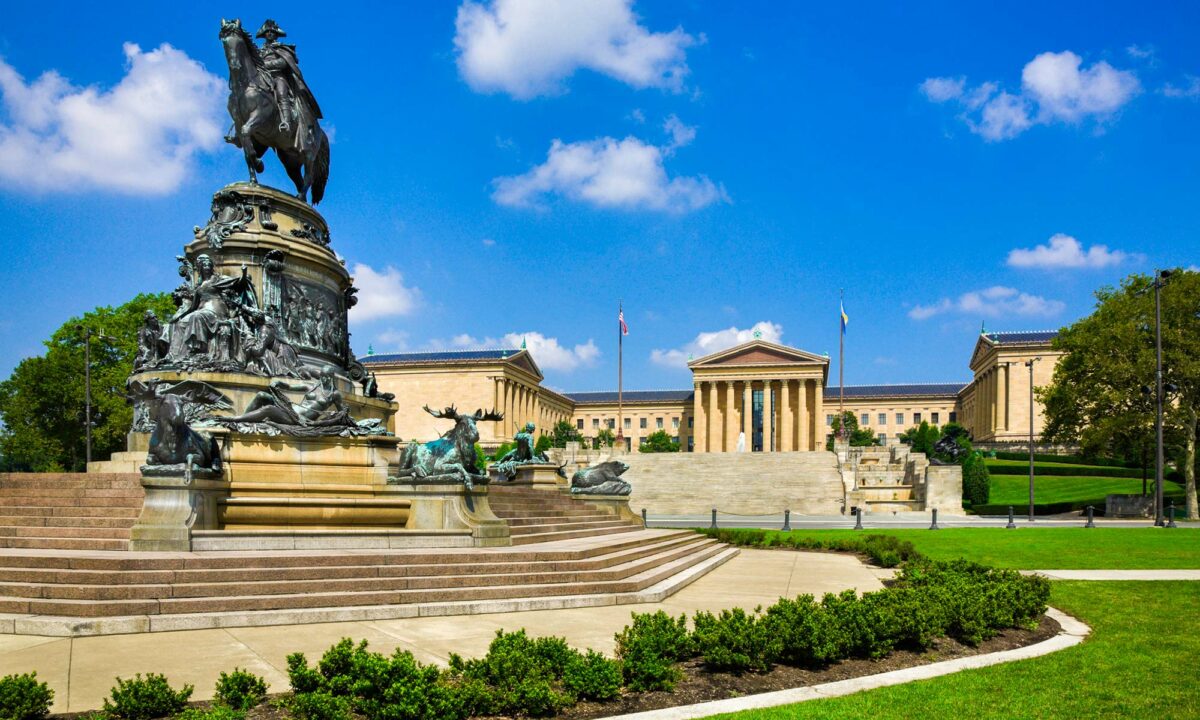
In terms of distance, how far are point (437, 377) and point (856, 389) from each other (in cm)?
8069

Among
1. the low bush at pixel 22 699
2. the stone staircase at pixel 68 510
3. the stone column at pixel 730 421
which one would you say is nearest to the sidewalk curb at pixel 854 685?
the low bush at pixel 22 699

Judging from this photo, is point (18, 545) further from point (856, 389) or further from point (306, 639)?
point (856, 389)

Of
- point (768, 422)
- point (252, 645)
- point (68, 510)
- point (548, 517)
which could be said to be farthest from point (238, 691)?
point (768, 422)

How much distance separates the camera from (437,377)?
5310 inches

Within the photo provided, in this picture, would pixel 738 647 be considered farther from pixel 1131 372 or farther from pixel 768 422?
pixel 768 422

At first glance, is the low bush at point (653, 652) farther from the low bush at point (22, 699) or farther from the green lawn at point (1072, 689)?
the low bush at point (22, 699)

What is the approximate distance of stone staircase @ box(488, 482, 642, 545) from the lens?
61.7 feet

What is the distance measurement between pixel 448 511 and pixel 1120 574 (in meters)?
15.3

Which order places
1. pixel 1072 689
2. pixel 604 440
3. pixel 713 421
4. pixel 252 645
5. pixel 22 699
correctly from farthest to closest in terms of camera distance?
pixel 713 421
pixel 604 440
pixel 252 645
pixel 1072 689
pixel 22 699

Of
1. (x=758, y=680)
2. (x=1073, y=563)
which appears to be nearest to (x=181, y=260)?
(x=758, y=680)

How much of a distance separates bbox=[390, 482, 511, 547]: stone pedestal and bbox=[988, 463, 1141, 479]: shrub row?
65820mm

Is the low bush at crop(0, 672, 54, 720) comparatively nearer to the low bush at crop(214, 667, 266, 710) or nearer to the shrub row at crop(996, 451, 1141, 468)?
the low bush at crop(214, 667, 266, 710)

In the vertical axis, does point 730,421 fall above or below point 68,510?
above

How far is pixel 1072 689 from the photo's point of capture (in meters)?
8.38
